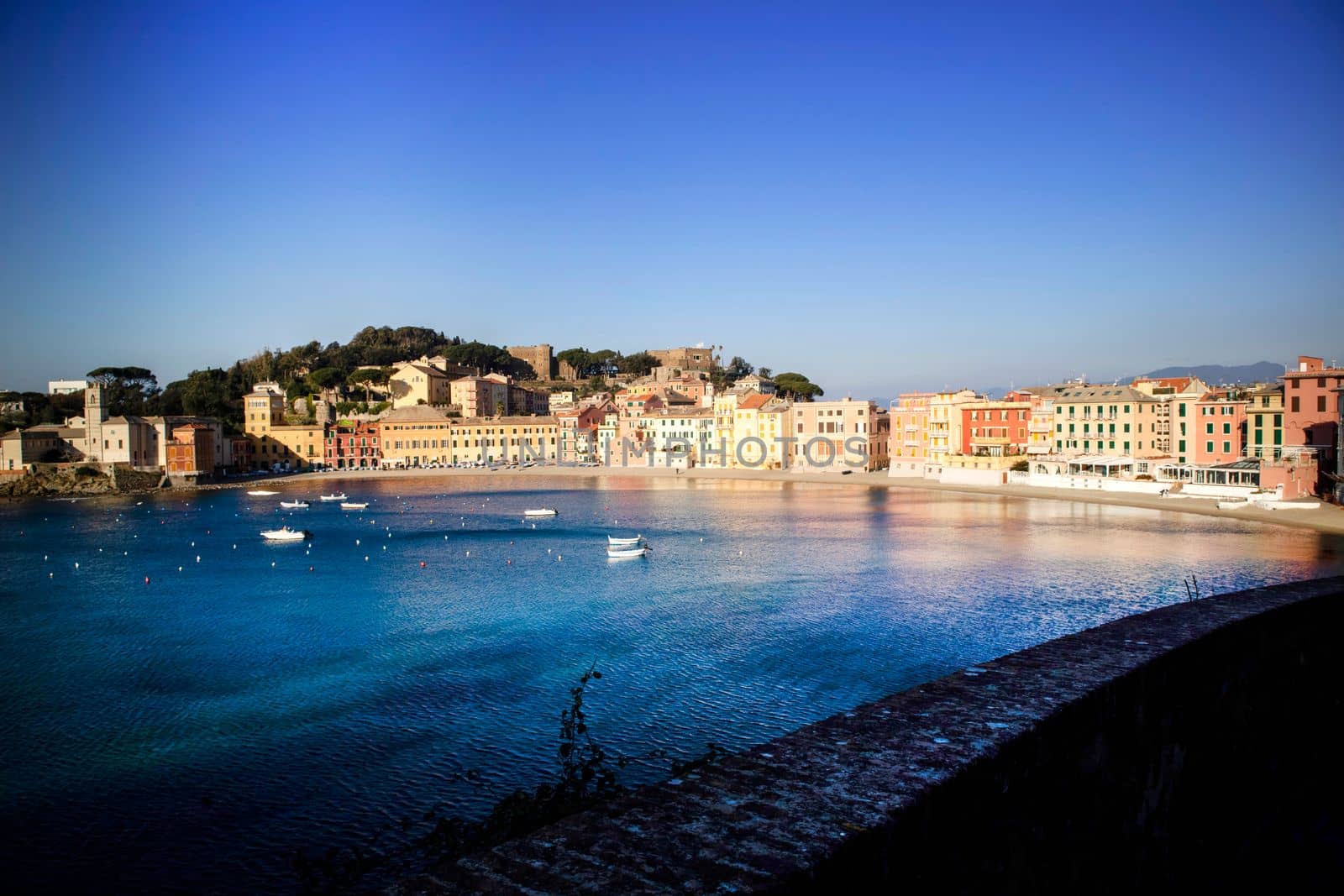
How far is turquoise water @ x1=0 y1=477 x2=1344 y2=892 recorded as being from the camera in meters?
11.2

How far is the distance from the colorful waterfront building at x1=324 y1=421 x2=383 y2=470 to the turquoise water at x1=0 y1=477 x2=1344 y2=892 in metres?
40.3

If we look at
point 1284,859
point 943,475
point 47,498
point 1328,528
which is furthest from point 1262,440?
point 47,498

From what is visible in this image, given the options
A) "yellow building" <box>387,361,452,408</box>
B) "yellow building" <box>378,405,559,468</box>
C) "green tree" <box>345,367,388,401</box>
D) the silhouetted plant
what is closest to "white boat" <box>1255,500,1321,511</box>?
the silhouetted plant

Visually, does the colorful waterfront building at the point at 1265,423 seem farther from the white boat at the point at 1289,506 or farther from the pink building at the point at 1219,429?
the white boat at the point at 1289,506

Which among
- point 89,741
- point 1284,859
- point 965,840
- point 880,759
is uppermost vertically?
point 880,759

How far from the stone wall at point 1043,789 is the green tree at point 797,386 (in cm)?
8859

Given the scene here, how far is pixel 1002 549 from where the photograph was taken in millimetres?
31109

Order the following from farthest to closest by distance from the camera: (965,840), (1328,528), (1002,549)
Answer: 1. (1328,528)
2. (1002,549)
3. (965,840)

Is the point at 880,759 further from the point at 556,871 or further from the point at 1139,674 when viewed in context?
the point at 1139,674

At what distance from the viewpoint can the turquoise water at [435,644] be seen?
1120cm

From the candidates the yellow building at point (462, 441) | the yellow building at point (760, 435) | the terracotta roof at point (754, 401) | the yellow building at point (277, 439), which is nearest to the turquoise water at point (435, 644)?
the yellow building at point (760, 435)

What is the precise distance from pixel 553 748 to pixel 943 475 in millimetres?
51904

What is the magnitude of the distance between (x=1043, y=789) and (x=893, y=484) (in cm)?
5615

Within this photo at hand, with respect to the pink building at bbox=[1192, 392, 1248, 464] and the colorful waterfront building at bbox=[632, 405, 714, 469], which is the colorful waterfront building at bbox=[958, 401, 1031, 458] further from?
the colorful waterfront building at bbox=[632, 405, 714, 469]
